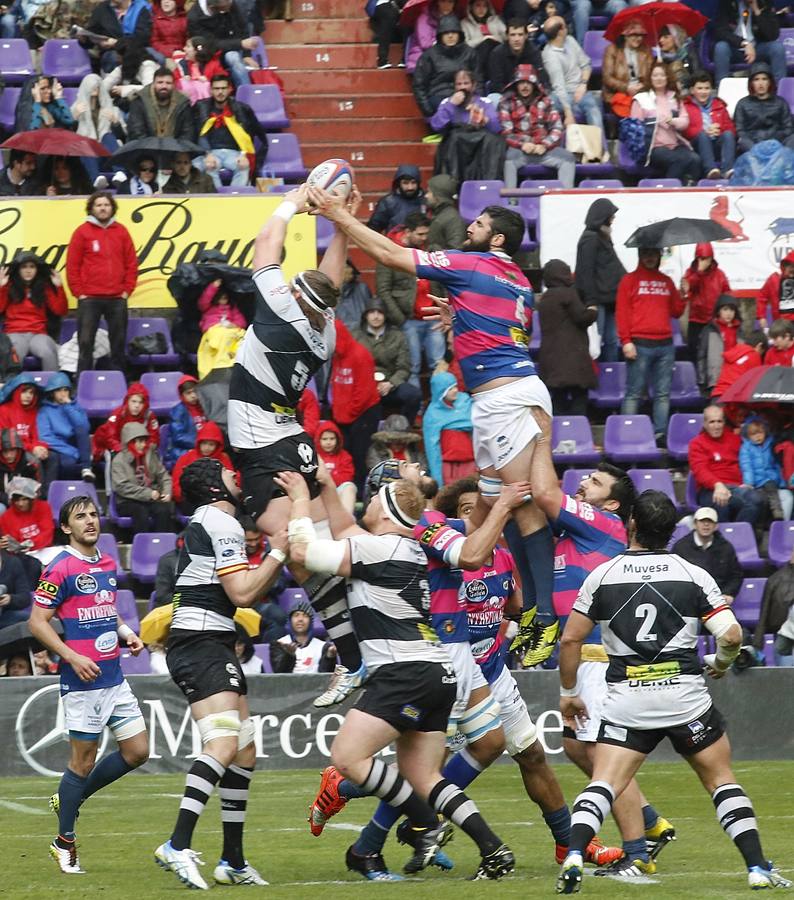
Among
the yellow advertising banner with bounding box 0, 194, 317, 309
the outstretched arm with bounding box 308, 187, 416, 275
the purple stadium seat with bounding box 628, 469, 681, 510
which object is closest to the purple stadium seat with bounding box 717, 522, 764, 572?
the purple stadium seat with bounding box 628, 469, 681, 510

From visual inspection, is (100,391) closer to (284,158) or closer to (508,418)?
(284,158)

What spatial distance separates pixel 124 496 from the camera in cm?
1742

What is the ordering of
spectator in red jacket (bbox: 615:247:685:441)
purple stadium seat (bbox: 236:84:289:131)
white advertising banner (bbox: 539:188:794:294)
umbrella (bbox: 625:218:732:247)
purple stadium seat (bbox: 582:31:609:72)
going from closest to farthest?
umbrella (bbox: 625:218:732:247) → spectator in red jacket (bbox: 615:247:685:441) → white advertising banner (bbox: 539:188:794:294) → purple stadium seat (bbox: 236:84:289:131) → purple stadium seat (bbox: 582:31:609:72)

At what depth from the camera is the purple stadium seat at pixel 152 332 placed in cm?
1902

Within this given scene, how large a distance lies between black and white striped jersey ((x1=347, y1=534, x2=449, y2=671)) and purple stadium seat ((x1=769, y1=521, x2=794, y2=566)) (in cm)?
926

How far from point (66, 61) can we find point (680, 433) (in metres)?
8.21

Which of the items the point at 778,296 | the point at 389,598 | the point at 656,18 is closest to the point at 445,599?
the point at 389,598

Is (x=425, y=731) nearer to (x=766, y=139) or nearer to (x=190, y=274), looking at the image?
(x=190, y=274)

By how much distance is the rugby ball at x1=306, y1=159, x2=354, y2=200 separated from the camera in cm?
985

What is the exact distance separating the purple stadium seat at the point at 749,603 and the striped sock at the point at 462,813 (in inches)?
338

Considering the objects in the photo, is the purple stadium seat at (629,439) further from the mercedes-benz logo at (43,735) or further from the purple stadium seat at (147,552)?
the mercedes-benz logo at (43,735)

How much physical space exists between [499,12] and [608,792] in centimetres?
1522

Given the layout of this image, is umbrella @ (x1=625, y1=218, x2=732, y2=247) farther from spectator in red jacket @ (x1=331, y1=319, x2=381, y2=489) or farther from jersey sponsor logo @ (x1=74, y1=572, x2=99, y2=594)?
jersey sponsor logo @ (x1=74, y1=572, x2=99, y2=594)

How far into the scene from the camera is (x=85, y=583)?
427 inches
